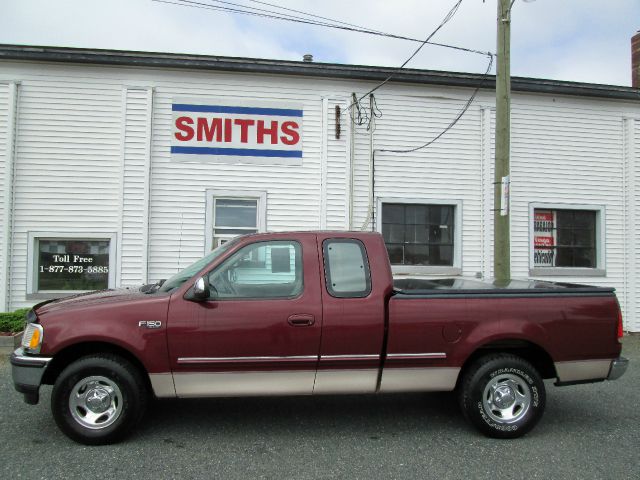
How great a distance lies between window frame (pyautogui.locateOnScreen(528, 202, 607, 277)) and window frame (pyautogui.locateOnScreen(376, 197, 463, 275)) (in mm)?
1515

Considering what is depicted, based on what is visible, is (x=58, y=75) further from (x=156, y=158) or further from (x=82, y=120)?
(x=156, y=158)

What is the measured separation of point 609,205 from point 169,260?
8964 mm

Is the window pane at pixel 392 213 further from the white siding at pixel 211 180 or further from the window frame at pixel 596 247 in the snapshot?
the window frame at pixel 596 247

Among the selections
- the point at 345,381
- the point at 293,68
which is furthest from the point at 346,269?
the point at 293,68

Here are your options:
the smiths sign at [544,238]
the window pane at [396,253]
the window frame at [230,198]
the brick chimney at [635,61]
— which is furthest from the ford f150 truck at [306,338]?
the brick chimney at [635,61]

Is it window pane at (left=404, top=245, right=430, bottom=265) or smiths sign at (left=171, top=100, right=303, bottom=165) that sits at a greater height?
smiths sign at (left=171, top=100, right=303, bottom=165)

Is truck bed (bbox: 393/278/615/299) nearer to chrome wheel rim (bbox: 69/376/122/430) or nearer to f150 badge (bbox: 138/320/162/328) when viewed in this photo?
f150 badge (bbox: 138/320/162/328)

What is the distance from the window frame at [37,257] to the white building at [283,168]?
34 millimetres

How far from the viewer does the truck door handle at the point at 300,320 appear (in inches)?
163

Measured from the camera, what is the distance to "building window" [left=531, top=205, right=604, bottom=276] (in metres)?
10.4

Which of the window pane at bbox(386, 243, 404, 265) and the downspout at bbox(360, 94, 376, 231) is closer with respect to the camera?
the downspout at bbox(360, 94, 376, 231)

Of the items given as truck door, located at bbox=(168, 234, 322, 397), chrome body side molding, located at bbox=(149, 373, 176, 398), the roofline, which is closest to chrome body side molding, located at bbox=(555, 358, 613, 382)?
truck door, located at bbox=(168, 234, 322, 397)

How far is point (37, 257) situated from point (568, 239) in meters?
10.3

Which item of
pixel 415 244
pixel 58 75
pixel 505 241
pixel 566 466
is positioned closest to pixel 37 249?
pixel 58 75
